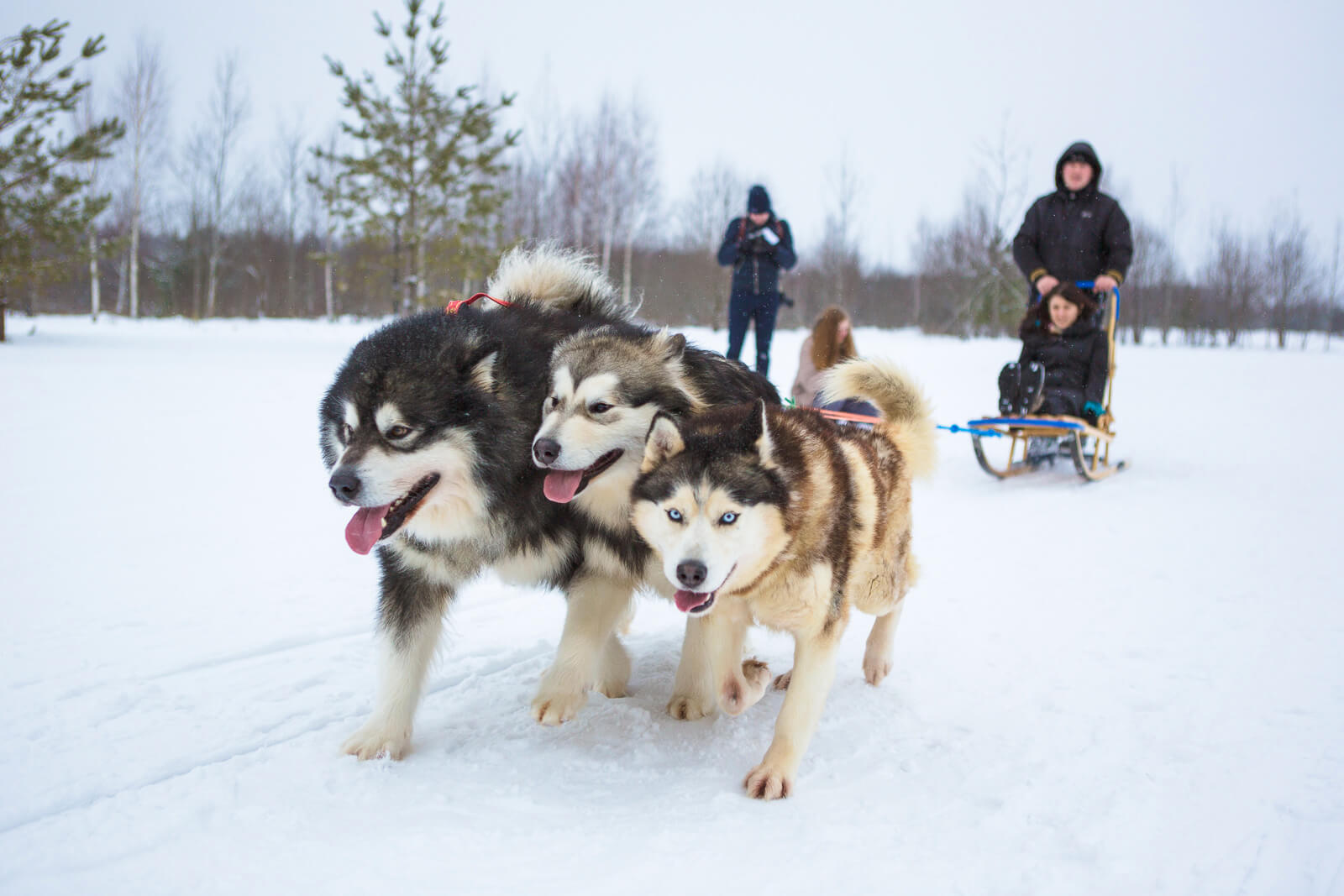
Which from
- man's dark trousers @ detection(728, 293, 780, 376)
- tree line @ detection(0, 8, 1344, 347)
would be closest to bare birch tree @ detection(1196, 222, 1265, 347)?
tree line @ detection(0, 8, 1344, 347)

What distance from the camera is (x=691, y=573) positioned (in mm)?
1993

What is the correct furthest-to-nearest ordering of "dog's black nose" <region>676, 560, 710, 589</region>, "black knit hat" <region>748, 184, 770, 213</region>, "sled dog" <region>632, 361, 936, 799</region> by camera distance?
1. "black knit hat" <region>748, 184, 770, 213</region>
2. "sled dog" <region>632, 361, 936, 799</region>
3. "dog's black nose" <region>676, 560, 710, 589</region>

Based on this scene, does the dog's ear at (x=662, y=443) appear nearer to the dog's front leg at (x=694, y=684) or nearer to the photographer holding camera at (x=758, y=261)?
the dog's front leg at (x=694, y=684)

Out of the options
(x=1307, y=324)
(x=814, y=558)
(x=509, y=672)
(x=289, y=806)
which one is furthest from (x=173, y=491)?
(x=1307, y=324)

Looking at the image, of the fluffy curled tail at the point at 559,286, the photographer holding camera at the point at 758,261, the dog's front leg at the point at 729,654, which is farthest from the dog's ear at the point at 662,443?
the photographer holding camera at the point at 758,261

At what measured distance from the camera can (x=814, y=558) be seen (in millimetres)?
2260

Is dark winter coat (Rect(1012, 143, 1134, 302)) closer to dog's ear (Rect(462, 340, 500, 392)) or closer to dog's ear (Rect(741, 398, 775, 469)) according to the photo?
dog's ear (Rect(741, 398, 775, 469))

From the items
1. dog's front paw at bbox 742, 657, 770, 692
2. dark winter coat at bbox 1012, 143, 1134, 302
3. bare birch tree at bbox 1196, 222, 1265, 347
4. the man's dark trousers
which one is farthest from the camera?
bare birch tree at bbox 1196, 222, 1265, 347

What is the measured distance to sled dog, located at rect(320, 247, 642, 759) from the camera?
2.19 metres

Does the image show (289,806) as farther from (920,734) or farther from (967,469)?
(967,469)

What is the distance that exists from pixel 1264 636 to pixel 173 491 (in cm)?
631

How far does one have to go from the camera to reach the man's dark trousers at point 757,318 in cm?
974

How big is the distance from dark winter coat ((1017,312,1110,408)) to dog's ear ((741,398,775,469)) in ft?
16.6

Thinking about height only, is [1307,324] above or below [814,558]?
above
